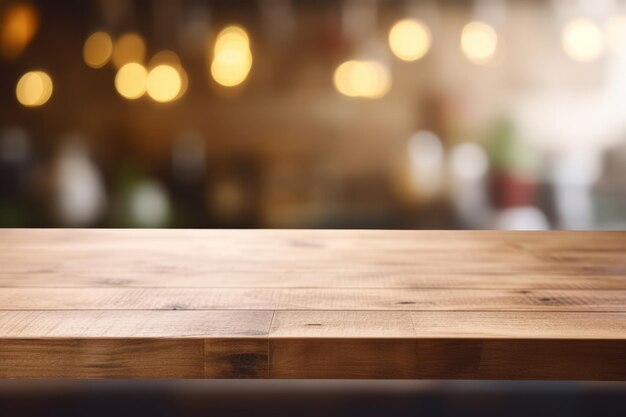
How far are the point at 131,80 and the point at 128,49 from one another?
78 millimetres

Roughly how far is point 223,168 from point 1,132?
1.87ft

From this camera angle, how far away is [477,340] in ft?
2.31

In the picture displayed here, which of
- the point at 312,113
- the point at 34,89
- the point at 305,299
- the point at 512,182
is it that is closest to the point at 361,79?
the point at 312,113

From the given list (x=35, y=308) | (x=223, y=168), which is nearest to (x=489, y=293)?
(x=35, y=308)

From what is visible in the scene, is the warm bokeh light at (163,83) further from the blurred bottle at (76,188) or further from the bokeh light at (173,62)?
the blurred bottle at (76,188)

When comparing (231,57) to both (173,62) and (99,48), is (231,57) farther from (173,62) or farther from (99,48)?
(99,48)

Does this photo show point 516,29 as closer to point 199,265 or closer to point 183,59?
point 183,59

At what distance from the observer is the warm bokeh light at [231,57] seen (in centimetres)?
166

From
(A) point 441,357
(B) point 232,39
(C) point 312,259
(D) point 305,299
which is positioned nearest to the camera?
(A) point 441,357

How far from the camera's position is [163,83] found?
1672mm

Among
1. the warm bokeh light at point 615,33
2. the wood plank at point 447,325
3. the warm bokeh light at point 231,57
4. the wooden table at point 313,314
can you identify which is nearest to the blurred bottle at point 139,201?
the warm bokeh light at point 231,57

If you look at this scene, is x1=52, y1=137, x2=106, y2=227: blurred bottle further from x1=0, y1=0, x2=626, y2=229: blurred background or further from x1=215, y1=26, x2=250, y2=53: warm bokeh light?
x1=215, y1=26, x2=250, y2=53: warm bokeh light

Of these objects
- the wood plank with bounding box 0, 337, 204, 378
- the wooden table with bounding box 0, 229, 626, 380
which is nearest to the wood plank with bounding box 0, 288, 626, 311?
the wooden table with bounding box 0, 229, 626, 380

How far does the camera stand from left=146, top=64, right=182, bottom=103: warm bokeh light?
1668 millimetres
